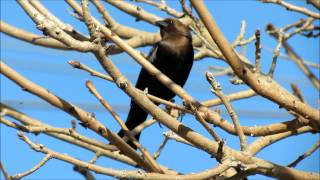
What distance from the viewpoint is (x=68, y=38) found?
2.17 m

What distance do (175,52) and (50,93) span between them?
3313mm

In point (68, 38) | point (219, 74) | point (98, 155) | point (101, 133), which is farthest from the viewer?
point (219, 74)

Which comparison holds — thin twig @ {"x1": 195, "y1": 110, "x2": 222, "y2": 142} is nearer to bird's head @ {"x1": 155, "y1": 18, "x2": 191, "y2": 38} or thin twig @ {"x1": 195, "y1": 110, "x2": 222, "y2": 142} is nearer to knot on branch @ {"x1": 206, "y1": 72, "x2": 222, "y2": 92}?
knot on branch @ {"x1": 206, "y1": 72, "x2": 222, "y2": 92}

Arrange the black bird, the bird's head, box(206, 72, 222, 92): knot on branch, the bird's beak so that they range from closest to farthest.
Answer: box(206, 72, 222, 92): knot on branch → the bird's beak → the black bird → the bird's head

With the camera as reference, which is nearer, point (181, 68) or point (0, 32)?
point (0, 32)

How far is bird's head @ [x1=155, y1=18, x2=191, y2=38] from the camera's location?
561 centimetres

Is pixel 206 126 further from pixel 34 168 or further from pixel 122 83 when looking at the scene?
pixel 34 168

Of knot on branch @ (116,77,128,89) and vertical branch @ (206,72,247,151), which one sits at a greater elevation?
knot on branch @ (116,77,128,89)

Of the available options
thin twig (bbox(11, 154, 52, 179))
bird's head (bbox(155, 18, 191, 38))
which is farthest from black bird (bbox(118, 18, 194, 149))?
thin twig (bbox(11, 154, 52, 179))

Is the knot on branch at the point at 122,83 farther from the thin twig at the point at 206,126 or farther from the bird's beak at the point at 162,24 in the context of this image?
the bird's beak at the point at 162,24

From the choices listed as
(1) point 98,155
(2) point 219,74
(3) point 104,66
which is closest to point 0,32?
(1) point 98,155

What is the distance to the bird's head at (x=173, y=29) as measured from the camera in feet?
18.4

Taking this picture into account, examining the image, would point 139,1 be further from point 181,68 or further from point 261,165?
point 261,165

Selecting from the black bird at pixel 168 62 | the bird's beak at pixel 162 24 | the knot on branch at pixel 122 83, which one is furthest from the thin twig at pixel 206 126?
the black bird at pixel 168 62
